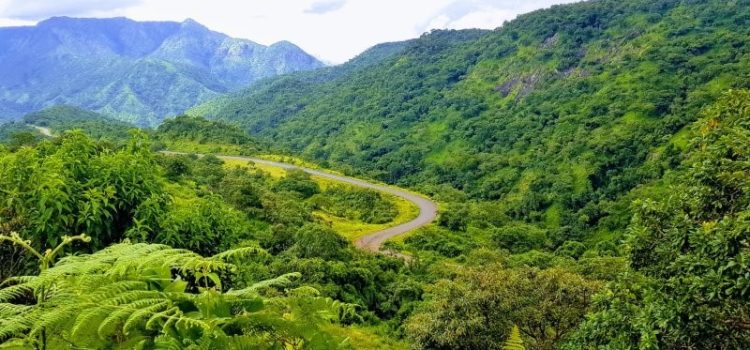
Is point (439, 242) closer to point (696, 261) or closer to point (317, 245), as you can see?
point (317, 245)

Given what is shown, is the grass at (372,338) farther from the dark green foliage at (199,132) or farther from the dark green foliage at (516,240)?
the dark green foliage at (199,132)

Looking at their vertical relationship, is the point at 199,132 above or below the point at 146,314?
below

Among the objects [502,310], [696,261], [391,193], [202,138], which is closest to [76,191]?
[696,261]

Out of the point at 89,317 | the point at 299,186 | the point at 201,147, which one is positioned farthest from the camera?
the point at 201,147

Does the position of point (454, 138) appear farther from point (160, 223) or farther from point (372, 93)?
point (160, 223)

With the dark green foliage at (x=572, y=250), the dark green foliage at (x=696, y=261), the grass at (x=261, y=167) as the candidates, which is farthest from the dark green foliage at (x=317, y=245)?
the grass at (x=261, y=167)

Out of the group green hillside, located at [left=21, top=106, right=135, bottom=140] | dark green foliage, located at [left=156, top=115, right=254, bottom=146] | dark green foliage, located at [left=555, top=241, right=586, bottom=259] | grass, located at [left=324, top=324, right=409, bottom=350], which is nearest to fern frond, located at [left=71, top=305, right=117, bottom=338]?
grass, located at [left=324, top=324, right=409, bottom=350]

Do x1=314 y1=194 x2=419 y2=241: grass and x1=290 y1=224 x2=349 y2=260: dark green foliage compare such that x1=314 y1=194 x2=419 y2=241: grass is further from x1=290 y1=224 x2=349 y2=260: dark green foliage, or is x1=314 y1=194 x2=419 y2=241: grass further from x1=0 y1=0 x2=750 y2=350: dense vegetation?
x1=290 y1=224 x2=349 y2=260: dark green foliage
